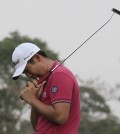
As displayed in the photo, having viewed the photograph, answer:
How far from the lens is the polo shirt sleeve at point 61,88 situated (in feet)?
12.0

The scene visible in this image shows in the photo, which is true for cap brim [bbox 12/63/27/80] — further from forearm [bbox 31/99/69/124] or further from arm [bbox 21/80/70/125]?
forearm [bbox 31/99/69/124]

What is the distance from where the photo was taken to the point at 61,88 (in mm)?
3676

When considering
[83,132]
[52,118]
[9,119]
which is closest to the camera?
[52,118]

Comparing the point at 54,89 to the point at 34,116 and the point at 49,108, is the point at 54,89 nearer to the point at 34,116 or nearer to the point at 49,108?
the point at 49,108

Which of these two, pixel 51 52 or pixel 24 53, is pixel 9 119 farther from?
pixel 24 53

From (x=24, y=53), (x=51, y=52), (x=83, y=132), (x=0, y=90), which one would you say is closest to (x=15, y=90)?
(x=0, y=90)

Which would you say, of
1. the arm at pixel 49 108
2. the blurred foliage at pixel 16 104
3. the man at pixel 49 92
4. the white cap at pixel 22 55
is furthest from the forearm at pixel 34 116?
the blurred foliage at pixel 16 104

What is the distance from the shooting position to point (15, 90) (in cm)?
3116

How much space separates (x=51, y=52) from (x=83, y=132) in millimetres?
6916

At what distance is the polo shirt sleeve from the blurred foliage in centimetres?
2569

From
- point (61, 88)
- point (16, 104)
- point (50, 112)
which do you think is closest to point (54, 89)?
point (61, 88)

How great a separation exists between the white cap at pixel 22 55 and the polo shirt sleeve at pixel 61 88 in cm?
22

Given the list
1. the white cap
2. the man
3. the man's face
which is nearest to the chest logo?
the man

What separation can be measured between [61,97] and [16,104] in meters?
27.5
